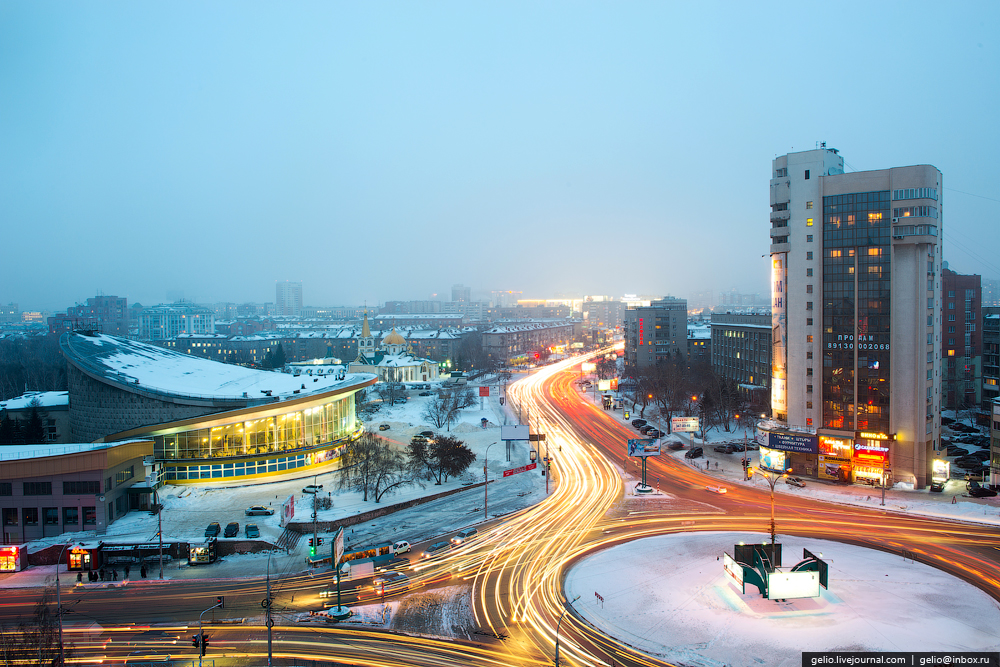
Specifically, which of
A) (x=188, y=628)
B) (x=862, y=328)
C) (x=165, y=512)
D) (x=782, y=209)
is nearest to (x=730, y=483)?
(x=862, y=328)

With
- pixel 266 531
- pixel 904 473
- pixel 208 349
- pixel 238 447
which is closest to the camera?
pixel 266 531

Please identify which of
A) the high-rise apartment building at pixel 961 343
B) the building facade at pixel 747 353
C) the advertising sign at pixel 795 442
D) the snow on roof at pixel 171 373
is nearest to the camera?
the advertising sign at pixel 795 442

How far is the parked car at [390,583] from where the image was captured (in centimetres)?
3162

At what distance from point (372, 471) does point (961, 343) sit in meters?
82.0

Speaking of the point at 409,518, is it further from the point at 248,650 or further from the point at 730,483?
the point at 730,483

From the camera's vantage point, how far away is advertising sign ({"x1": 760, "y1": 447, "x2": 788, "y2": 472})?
179 feet

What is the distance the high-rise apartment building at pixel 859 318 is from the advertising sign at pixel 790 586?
2542 cm

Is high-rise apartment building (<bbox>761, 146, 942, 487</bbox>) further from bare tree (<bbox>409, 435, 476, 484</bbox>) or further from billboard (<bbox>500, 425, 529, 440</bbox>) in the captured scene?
bare tree (<bbox>409, 435, 476, 484</bbox>)

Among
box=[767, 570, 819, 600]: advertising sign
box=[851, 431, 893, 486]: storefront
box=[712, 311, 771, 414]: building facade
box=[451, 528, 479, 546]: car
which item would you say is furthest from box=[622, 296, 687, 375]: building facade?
box=[767, 570, 819, 600]: advertising sign

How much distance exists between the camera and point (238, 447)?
55656 mm

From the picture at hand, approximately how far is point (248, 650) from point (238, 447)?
33.0 m

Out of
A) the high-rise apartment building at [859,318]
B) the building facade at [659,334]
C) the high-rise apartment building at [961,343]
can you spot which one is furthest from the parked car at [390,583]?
the building facade at [659,334]

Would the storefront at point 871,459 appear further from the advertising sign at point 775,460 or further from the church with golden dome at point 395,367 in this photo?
the church with golden dome at point 395,367

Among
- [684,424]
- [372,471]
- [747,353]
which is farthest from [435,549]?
[747,353]
